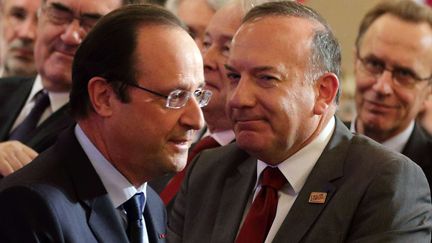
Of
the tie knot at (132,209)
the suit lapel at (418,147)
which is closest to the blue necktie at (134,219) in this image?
the tie knot at (132,209)

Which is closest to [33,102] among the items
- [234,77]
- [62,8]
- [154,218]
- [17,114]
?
[17,114]

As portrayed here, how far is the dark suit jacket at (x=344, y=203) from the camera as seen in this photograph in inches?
127

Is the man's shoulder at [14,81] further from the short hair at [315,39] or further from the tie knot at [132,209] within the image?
the tie knot at [132,209]

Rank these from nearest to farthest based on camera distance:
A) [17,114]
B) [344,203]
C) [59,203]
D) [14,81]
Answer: [59,203]
[344,203]
[17,114]
[14,81]

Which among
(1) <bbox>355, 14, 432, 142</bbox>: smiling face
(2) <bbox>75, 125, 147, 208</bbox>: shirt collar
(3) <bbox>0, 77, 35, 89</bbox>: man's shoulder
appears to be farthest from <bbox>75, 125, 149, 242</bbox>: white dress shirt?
(1) <bbox>355, 14, 432, 142</bbox>: smiling face

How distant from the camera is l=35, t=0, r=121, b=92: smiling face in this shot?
4.47 m

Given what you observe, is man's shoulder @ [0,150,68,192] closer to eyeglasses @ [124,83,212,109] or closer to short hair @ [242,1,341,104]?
eyeglasses @ [124,83,212,109]

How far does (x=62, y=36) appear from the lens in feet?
14.8

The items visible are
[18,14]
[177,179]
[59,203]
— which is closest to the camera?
[59,203]

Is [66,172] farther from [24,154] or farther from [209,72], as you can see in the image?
[209,72]

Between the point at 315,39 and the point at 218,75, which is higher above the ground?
the point at 315,39

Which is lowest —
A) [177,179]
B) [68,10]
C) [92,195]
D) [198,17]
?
[177,179]

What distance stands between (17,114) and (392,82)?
1.74 m

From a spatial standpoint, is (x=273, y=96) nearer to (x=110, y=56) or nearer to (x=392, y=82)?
(x=110, y=56)
